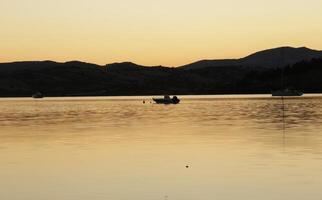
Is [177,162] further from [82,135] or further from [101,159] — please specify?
[82,135]

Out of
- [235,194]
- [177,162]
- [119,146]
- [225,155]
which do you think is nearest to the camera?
[235,194]

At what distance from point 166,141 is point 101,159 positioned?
12808mm

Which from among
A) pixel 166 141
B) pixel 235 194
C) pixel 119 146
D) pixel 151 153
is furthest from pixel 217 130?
pixel 235 194

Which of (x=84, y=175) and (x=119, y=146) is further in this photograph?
(x=119, y=146)

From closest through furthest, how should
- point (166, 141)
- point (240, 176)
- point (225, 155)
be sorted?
point (240, 176) → point (225, 155) → point (166, 141)

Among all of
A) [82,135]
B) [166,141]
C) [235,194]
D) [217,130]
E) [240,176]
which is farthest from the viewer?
[217,130]

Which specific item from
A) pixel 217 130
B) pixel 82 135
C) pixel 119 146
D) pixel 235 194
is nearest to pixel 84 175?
pixel 235 194

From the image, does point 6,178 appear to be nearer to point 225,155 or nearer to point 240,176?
point 240,176

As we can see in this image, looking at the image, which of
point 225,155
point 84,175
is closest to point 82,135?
point 225,155

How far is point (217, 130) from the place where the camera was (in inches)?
2362

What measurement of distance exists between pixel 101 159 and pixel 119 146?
8114mm

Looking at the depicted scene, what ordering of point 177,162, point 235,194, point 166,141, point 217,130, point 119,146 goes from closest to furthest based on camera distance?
point 235,194
point 177,162
point 119,146
point 166,141
point 217,130

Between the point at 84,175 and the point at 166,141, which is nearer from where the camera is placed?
the point at 84,175

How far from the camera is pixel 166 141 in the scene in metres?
48.9
